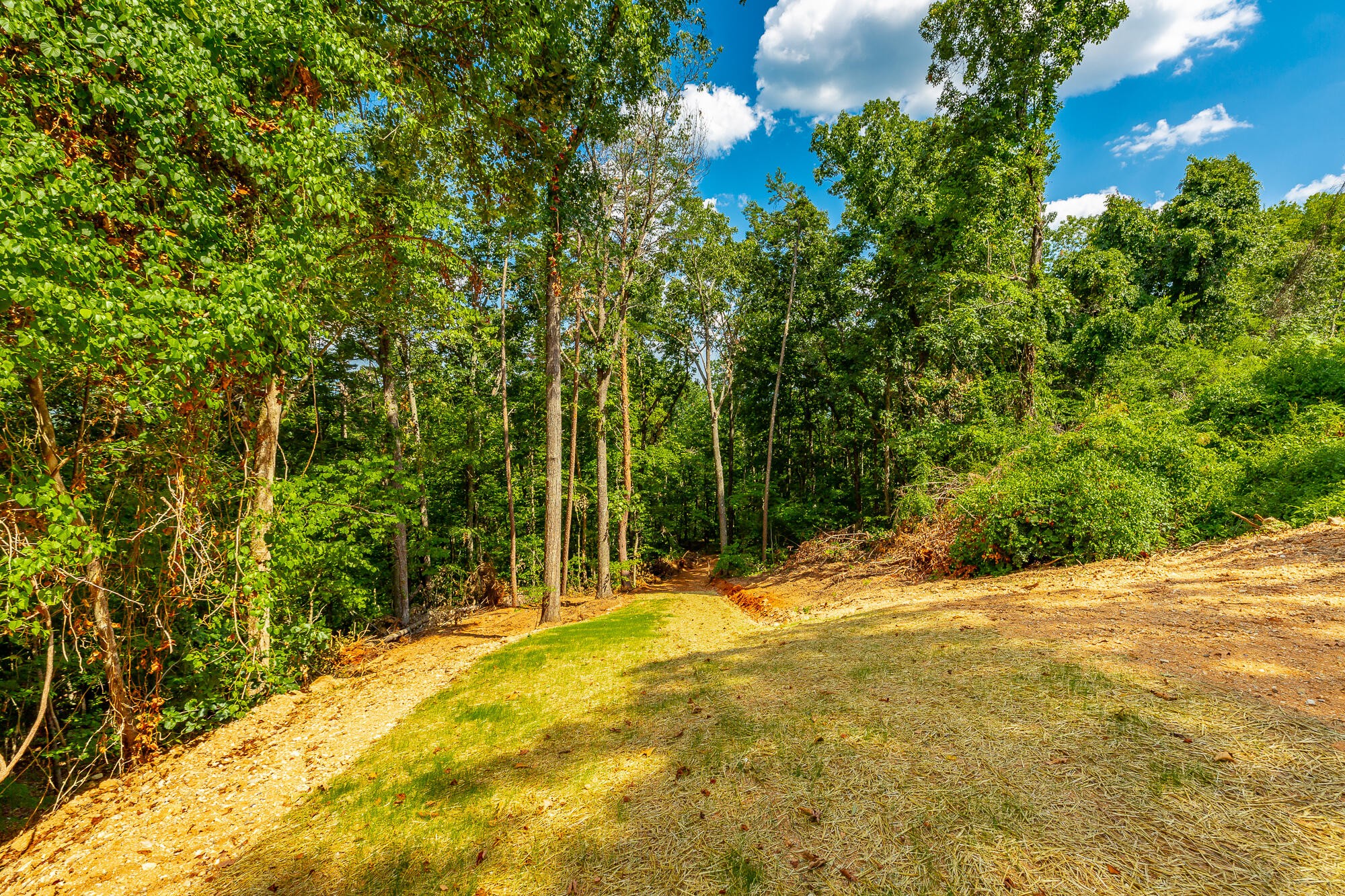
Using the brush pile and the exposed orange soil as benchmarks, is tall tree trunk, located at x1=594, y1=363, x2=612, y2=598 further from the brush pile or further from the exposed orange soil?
the exposed orange soil

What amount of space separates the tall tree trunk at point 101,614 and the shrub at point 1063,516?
1235 cm

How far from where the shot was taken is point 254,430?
692 cm

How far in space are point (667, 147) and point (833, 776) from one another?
1551 cm

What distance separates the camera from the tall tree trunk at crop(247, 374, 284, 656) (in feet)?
19.1

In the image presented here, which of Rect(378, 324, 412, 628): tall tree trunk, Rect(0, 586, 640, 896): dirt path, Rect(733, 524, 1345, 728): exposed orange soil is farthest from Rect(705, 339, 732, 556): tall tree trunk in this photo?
Rect(0, 586, 640, 896): dirt path

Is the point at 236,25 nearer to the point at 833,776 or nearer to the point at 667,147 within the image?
the point at 833,776

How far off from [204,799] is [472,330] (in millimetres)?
14686

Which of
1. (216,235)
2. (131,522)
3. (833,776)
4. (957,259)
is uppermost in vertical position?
(957,259)

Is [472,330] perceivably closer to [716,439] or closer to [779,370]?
[716,439]

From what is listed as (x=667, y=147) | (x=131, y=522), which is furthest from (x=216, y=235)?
(x=667, y=147)

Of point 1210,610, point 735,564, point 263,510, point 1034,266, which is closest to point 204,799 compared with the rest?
point 263,510

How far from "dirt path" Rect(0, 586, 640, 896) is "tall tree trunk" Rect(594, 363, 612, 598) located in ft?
28.1

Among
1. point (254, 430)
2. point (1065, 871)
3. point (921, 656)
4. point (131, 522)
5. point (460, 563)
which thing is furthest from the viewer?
point (460, 563)

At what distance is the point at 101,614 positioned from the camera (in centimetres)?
495
